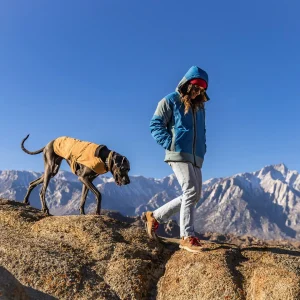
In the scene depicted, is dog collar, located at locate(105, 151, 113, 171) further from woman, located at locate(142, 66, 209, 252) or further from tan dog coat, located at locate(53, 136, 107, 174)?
woman, located at locate(142, 66, 209, 252)

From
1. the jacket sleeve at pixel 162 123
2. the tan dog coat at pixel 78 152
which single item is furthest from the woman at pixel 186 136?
the tan dog coat at pixel 78 152

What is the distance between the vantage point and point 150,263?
25.9 ft

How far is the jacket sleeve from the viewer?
7969mm

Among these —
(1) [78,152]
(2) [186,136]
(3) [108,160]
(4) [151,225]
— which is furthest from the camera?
(1) [78,152]

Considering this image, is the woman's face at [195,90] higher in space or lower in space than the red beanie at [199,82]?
lower

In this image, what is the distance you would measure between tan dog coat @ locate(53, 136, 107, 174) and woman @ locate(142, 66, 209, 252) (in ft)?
14.3

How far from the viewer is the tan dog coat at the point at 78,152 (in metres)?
12.1

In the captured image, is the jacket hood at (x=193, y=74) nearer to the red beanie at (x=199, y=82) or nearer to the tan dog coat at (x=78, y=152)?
the red beanie at (x=199, y=82)

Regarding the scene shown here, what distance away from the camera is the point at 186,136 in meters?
8.07

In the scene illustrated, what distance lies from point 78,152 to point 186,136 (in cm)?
564

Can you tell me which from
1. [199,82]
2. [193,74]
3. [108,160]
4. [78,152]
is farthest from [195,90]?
[78,152]

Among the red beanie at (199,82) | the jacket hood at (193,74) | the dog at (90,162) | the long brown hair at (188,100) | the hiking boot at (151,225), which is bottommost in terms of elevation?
the hiking boot at (151,225)

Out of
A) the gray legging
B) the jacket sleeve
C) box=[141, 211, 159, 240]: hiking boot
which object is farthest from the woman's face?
box=[141, 211, 159, 240]: hiking boot

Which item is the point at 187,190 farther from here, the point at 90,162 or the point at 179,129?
the point at 90,162
